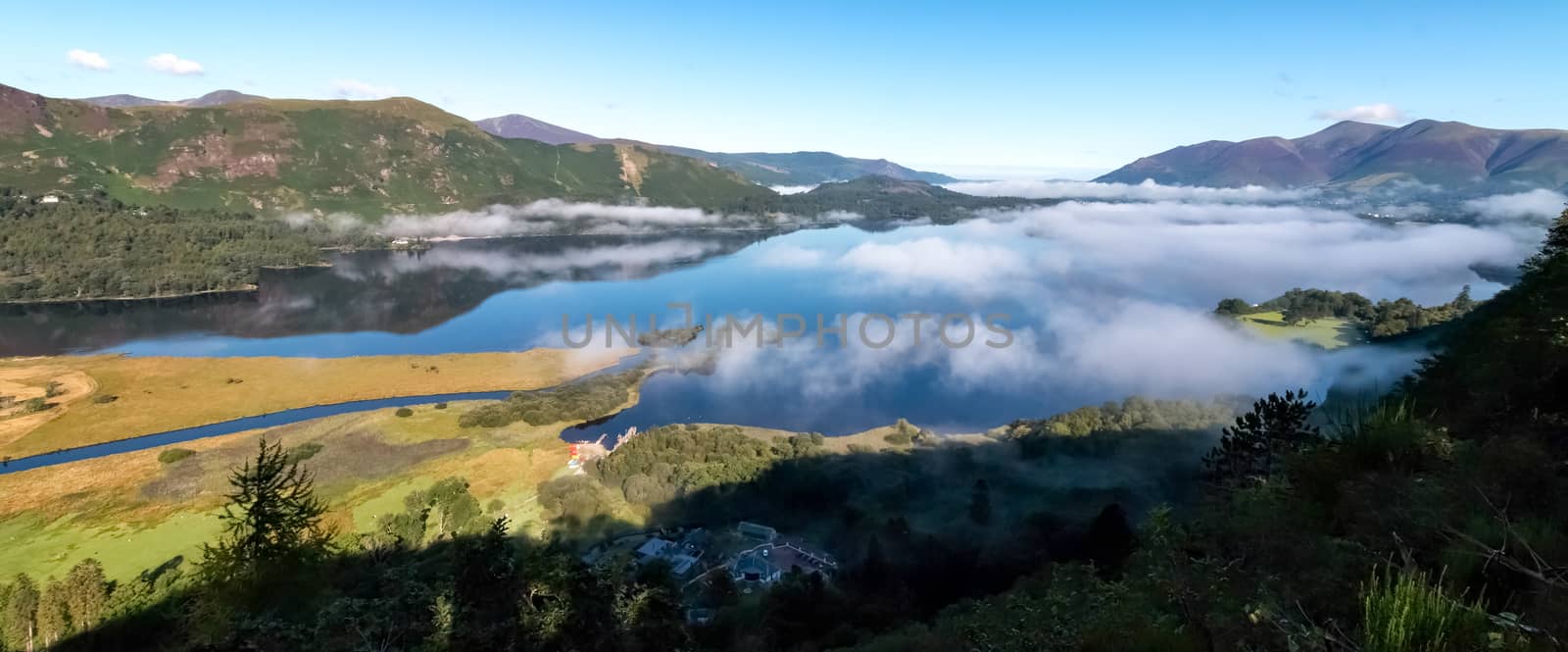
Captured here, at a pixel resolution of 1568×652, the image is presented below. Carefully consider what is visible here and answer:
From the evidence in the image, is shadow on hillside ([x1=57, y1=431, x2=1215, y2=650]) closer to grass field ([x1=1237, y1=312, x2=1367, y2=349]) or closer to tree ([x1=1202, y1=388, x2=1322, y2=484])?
tree ([x1=1202, y1=388, x2=1322, y2=484])

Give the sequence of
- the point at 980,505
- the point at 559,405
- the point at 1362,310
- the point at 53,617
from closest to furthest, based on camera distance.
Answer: the point at 53,617
the point at 980,505
the point at 559,405
the point at 1362,310

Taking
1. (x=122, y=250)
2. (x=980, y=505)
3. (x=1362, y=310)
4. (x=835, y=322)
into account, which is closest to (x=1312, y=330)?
(x=1362, y=310)

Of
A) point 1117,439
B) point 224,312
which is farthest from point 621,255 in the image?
point 1117,439

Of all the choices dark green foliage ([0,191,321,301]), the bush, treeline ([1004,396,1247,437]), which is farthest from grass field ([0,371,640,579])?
dark green foliage ([0,191,321,301])

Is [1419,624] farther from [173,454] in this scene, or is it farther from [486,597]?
[173,454]

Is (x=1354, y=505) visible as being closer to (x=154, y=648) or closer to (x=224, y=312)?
(x=154, y=648)
